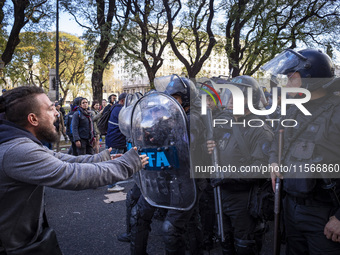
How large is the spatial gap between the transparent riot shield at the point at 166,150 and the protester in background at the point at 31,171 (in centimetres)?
54

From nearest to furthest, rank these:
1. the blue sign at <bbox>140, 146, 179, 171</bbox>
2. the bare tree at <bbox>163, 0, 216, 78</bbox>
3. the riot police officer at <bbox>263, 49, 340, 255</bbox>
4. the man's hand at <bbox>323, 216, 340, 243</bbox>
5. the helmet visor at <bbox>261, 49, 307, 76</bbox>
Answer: the man's hand at <bbox>323, 216, 340, 243</bbox> → the riot police officer at <bbox>263, 49, 340, 255</bbox> → the helmet visor at <bbox>261, 49, 307, 76</bbox> → the blue sign at <bbox>140, 146, 179, 171</bbox> → the bare tree at <bbox>163, 0, 216, 78</bbox>

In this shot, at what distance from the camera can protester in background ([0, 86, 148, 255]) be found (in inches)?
57.7

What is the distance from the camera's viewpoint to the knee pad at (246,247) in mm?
2404

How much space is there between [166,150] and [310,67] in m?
1.26

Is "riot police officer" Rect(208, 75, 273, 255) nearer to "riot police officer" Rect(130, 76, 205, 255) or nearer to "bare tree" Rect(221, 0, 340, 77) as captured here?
"riot police officer" Rect(130, 76, 205, 255)

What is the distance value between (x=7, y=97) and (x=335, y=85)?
214 cm

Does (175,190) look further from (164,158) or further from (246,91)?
(246,91)

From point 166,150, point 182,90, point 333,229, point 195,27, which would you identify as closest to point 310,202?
point 333,229

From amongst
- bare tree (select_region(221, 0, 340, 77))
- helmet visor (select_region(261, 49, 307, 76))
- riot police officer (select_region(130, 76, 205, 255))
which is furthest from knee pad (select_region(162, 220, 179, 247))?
bare tree (select_region(221, 0, 340, 77))

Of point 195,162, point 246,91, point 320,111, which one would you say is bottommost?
point 195,162

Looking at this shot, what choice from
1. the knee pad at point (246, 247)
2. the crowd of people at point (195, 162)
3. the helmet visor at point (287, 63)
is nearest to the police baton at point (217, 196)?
the crowd of people at point (195, 162)

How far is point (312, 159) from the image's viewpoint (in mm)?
1833

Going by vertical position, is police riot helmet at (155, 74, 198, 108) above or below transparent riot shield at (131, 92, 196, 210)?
above

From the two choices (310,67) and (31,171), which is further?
(310,67)
